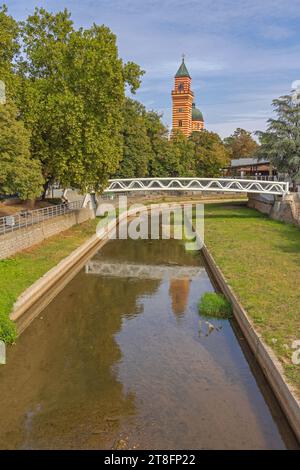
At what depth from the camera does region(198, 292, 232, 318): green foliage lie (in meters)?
18.8

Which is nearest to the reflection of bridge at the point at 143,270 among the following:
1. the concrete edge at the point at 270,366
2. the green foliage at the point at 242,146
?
the concrete edge at the point at 270,366

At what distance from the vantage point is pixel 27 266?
24.4 meters

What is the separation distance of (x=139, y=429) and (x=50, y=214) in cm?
2990

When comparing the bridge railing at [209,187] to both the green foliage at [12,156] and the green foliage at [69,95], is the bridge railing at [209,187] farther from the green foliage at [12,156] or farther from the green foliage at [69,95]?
the green foliage at [12,156]

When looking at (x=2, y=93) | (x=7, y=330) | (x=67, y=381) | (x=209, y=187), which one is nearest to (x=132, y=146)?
(x=209, y=187)

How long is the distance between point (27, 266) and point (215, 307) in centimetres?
1074

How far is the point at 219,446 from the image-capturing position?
10.0 metres

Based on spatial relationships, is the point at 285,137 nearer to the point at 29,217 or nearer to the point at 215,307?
the point at 29,217

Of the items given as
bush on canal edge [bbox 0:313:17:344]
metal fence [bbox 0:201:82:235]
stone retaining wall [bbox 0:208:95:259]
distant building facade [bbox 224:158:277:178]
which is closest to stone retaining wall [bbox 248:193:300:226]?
stone retaining wall [bbox 0:208:95:259]

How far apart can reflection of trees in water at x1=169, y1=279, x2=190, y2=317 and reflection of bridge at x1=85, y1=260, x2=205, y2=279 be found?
4.79 ft
